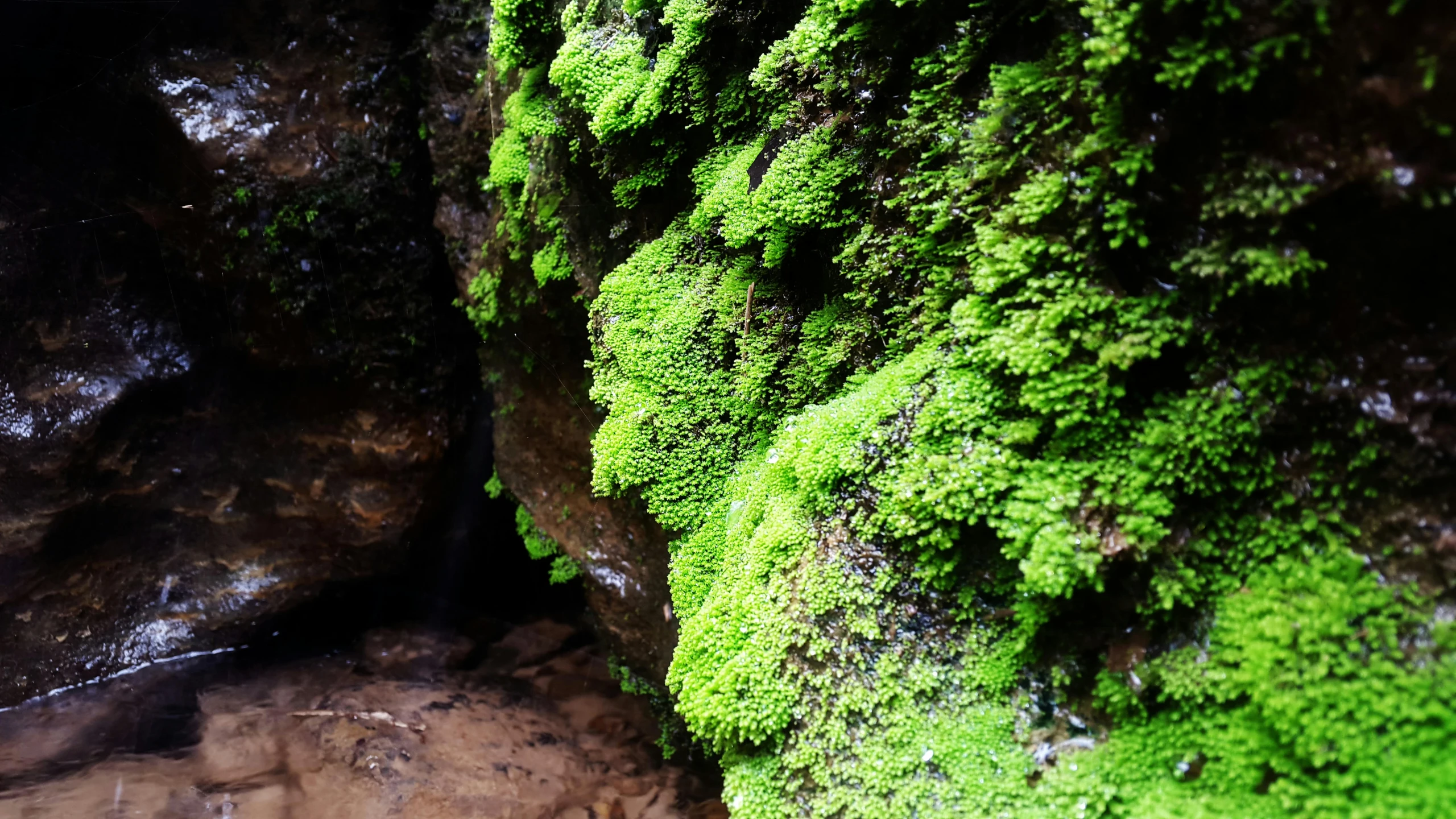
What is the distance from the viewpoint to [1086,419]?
7.20 feet

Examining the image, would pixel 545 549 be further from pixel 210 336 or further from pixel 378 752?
pixel 210 336

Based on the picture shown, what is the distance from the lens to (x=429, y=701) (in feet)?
18.5

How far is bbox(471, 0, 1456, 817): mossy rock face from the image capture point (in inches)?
68.6

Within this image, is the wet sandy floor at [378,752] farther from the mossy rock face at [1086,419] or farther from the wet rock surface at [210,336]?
the mossy rock face at [1086,419]

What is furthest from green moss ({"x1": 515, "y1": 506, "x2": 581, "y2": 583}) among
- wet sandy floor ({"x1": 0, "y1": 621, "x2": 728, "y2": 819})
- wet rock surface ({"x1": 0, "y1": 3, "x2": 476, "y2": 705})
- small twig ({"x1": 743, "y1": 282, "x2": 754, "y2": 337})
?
small twig ({"x1": 743, "y1": 282, "x2": 754, "y2": 337})

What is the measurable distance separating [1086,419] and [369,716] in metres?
5.29

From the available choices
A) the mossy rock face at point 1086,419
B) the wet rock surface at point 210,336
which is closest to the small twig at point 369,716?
the wet rock surface at point 210,336

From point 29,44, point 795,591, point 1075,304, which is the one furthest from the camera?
point 29,44

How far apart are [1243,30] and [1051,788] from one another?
206 cm

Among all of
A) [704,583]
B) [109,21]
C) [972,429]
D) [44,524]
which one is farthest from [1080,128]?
[44,524]

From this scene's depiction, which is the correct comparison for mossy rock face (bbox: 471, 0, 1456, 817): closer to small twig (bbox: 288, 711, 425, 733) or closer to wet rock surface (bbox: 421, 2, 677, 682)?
wet rock surface (bbox: 421, 2, 677, 682)

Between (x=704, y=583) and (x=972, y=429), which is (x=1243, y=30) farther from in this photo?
(x=704, y=583)

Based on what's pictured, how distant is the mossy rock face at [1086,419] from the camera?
5.71 ft

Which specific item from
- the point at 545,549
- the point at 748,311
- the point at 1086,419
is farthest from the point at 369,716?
the point at 1086,419
